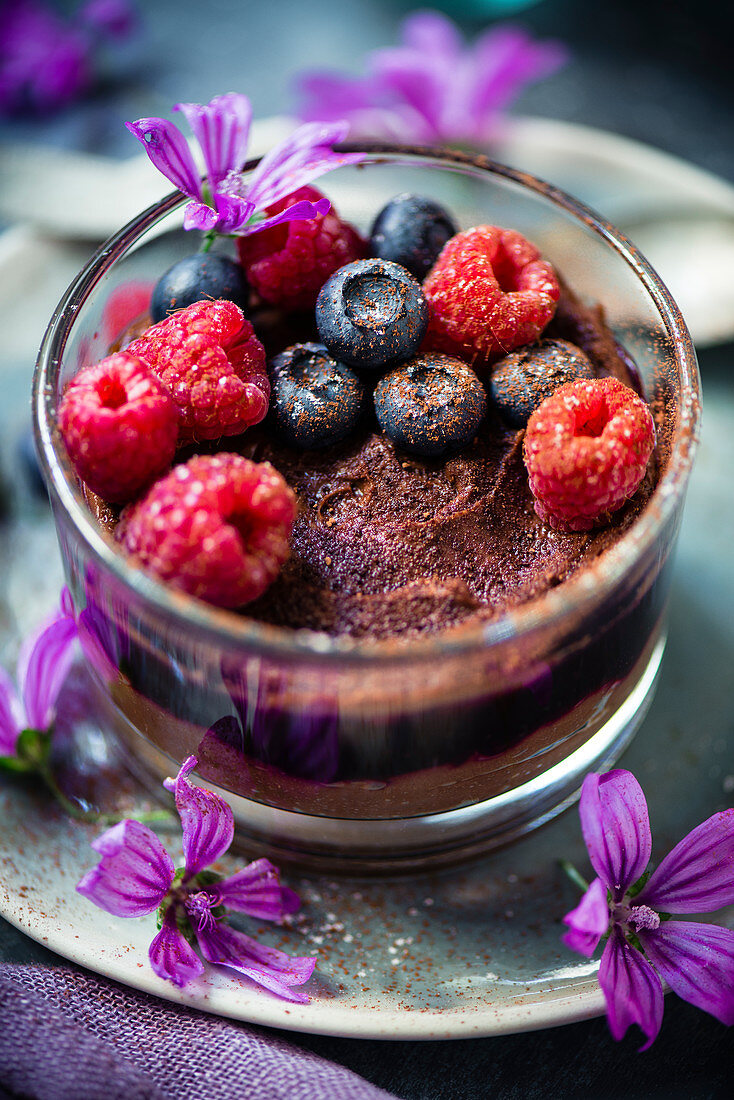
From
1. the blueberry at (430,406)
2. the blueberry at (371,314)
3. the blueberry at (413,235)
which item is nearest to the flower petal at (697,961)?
the blueberry at (430,406)

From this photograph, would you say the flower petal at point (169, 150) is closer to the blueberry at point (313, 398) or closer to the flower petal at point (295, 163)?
the flower petal at point (295, 163)

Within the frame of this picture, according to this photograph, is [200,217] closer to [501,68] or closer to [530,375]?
[530,375]

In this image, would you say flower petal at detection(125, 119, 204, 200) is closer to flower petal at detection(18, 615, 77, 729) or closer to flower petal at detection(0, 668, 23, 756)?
flower petal at detection(18, 615, 77, 729)

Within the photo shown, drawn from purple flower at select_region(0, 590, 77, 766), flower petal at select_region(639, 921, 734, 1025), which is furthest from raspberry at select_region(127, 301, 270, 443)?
flower petal at select_region(639, 921, 734, 1025)

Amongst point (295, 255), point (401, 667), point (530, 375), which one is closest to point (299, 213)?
point (295, 255)

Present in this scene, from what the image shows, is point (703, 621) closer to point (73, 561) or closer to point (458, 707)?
point (458, 707)

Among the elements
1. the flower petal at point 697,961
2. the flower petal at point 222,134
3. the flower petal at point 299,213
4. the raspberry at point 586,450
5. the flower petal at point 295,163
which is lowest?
the flower petal at point 697,961

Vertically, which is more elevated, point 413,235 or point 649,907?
point 413,235
